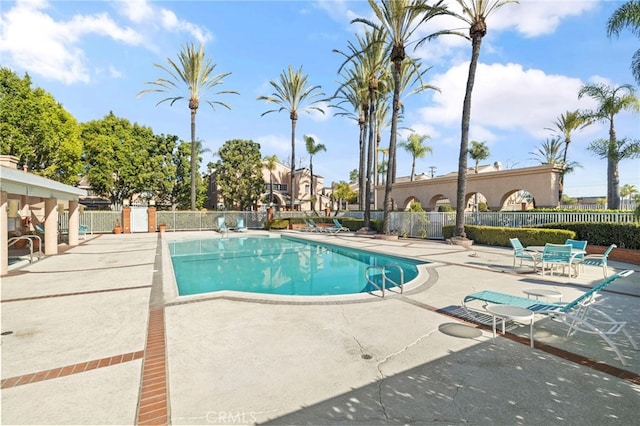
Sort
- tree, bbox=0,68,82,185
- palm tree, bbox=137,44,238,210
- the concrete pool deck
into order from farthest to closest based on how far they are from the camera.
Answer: palm tree, bbox=137,44,238,210, tree, bbox=0,68,82,185, the concrete pool deck

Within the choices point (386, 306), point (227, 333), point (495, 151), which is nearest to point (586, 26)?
point (386, 306)

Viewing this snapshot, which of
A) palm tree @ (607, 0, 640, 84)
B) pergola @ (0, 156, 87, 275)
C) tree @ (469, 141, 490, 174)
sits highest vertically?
tree @ (469, 141, 490, 174)

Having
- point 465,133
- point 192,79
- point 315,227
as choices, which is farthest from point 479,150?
point 192,79

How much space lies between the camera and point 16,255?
12.7 m

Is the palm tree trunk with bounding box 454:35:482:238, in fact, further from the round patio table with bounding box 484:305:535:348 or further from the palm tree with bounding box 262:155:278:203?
the palm tree with bounding box 262:155:278:203

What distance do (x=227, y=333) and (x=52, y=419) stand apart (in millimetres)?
2279

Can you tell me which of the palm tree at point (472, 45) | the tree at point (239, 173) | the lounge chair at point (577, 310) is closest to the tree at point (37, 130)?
the tree at point (239, 173)

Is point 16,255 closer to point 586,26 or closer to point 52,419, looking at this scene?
point 52,419

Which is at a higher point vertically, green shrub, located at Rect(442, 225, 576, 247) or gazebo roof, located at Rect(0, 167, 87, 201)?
gazebo roof, located at Rect(0, 167, 87, 201)

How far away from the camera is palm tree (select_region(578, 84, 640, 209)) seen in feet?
63.5

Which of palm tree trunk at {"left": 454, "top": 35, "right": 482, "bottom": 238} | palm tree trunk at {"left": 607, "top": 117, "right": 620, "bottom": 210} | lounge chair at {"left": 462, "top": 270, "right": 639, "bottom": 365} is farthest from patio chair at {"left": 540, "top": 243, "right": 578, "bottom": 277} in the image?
palm tree trunk at {"left": 607, "top": 117, "right": 620, "bottom": 210}

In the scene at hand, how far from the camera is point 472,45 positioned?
1677 cm

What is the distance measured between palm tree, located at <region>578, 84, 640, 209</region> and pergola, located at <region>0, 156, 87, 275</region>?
2866 cm

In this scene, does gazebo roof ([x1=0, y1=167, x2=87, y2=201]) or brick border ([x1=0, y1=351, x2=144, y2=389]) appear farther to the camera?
gazebo roof ([x1=0, y1=167, x2=87, y2=201])
